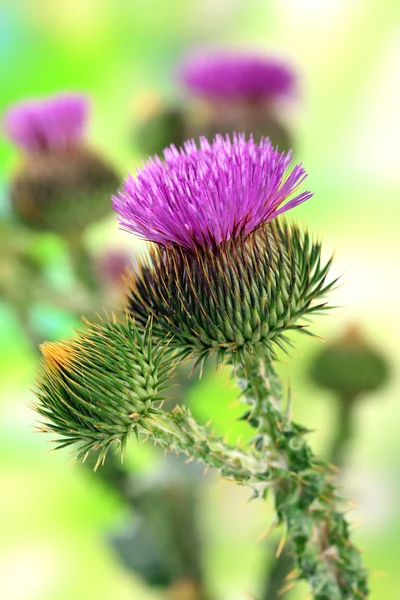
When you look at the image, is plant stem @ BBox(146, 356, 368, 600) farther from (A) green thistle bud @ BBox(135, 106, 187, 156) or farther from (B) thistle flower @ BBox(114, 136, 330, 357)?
(A) green thistle bud @ BBox(135, 106, 187, 156)

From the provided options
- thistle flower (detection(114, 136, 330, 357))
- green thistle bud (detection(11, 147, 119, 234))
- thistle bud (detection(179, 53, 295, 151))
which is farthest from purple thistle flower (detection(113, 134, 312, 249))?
thistle bud (detection(179, 53, 295, 151))

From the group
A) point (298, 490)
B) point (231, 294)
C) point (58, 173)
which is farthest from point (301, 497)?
point (58, 173)

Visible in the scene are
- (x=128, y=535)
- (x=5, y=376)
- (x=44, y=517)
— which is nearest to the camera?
(x=128, y=535)

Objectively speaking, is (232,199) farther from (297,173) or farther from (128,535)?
(128,535)

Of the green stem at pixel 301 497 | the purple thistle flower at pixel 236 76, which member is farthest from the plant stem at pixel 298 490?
the purple thistle flower at pixel 236 76

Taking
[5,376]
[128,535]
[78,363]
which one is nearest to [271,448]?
[78,363]

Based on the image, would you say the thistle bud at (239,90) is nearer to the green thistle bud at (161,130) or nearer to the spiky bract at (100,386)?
the green thistle bud at (161,130)

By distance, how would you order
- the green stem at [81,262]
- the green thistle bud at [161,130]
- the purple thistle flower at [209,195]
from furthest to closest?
1. the green thistle bud at [161,130]
2. the green stem at [81,262]
3. the purple thistle flower at [209,195]
